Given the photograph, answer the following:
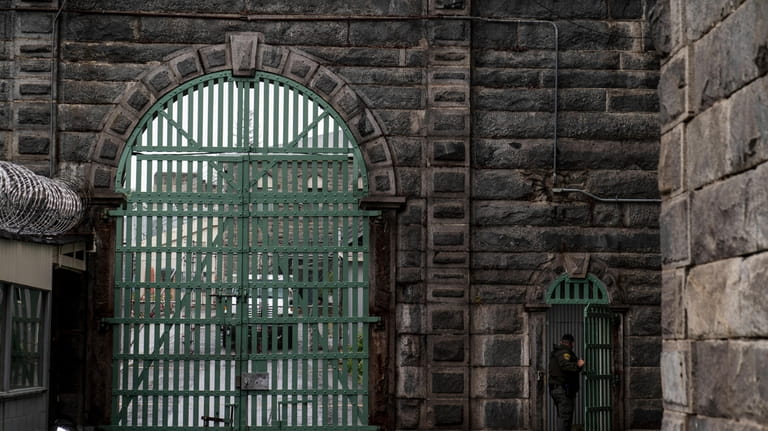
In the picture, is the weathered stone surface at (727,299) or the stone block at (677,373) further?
the stone block at (677,373)

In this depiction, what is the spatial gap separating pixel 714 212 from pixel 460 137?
8757 millimetres

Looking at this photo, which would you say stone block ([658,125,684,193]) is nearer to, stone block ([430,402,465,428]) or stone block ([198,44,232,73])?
stone block ([430,402,465,428])

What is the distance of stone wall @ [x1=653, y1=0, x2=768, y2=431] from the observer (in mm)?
5055

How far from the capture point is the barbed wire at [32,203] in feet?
40.4

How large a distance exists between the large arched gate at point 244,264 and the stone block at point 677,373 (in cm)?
816

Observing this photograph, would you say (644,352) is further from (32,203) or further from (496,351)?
(32,203)

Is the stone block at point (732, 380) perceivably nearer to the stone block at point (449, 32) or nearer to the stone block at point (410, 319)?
the stone block at point (410, 319)

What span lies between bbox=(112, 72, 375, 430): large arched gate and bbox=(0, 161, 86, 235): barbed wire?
3.17 ft

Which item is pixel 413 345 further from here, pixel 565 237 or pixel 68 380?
pixel 68 380

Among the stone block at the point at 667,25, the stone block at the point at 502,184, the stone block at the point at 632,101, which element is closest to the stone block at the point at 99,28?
the stone block at the point at 502,184

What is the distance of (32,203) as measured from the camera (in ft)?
41.2

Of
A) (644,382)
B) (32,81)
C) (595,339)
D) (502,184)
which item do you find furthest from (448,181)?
(32,81)

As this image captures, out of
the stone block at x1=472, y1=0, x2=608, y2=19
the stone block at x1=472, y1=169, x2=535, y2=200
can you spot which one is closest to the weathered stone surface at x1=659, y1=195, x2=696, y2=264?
the stone block at x1=472, y1=169, x2=535, y2=200

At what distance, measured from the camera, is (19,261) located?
1183cm
